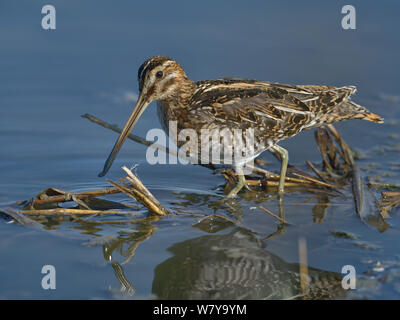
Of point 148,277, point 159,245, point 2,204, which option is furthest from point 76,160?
point 148,277

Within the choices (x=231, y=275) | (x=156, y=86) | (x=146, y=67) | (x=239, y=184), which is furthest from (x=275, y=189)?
(x=231, y=275)

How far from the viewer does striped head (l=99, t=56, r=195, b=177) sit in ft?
18.9

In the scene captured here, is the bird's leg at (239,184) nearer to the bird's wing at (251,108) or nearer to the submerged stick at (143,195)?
the bird's wing at (251,108)

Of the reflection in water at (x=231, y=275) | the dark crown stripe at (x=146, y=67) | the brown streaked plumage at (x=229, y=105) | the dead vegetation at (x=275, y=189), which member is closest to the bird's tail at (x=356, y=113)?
the brown streaked plumage at (x=229, y=105)

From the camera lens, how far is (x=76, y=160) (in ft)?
21.4

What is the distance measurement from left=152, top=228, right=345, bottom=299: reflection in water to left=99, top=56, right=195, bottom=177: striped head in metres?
1.36

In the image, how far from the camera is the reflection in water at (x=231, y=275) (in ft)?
13.9

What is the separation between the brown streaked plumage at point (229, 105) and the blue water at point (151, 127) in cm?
59

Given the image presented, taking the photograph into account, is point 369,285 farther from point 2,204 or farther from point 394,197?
point 2,204

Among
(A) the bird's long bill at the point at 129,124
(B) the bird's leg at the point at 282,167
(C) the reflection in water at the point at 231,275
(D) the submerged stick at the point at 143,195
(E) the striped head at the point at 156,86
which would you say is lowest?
(C) the reflection in water at the point at 231,275

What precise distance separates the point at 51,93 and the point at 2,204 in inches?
102

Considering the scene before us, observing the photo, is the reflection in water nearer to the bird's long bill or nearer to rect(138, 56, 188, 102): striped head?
the bird's long bill

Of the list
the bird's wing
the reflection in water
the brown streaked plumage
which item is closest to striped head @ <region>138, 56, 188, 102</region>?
the brown streaked plumage

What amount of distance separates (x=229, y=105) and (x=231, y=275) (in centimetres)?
185
